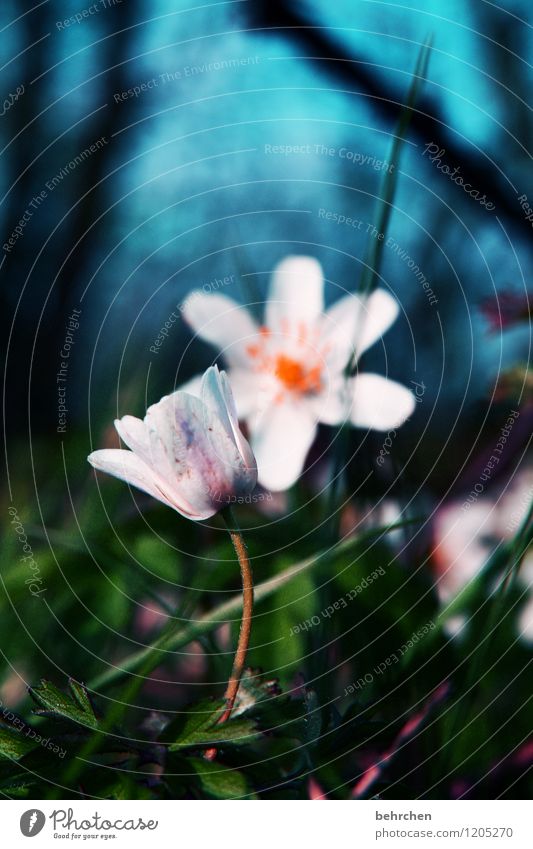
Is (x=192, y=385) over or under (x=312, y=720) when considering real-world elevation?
over

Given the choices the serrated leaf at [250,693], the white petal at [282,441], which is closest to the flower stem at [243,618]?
the serrated leaf at [250,693]

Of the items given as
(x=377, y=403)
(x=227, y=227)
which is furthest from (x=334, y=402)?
(x=227, y=227)

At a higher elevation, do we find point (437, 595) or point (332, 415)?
point (332, 415)

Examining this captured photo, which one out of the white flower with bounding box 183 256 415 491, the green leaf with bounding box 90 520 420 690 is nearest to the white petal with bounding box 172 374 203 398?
the white flower with bounding box 183 256 415 491

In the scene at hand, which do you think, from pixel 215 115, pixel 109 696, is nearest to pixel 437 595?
pixel 109 696

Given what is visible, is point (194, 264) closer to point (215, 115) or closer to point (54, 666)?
point (215, 115)

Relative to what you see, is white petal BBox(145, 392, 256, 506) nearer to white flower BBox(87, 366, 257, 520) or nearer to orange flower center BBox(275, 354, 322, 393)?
white flower BBox(87, 366, 257, 520)

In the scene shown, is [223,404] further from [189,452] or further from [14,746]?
[14,746]
